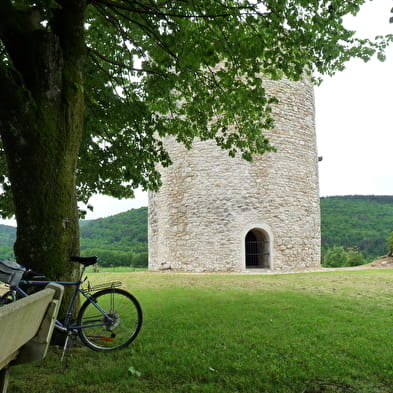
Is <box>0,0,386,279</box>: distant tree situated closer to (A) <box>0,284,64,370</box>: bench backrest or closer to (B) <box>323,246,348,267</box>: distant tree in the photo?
(A) <box>0,284,64,370</box>: bench backrest

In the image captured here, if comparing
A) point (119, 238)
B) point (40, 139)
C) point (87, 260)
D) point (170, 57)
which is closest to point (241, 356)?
point (87, 260)

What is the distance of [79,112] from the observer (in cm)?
426

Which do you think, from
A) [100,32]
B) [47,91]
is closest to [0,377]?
[47,91]

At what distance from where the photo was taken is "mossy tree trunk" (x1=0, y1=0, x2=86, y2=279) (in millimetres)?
3670

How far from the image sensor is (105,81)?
680 cm

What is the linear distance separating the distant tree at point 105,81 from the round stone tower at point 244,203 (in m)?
6.15

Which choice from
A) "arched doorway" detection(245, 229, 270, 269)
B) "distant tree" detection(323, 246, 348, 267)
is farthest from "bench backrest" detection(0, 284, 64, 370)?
"distant tree" detection(323, 246, 348, 267)

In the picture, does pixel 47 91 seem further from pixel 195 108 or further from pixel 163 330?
pixel 195 108

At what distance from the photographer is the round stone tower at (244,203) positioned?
13.7m

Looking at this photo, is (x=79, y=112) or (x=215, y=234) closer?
(x=79, y=112)

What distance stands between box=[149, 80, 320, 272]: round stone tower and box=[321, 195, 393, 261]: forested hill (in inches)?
601

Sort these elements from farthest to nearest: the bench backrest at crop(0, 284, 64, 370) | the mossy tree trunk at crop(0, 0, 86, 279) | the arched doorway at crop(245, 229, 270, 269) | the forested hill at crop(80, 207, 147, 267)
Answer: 1. the forested hill at crop(80, 207, 147, 267)
2. the arched doorway at crop(245, 229, 270, 269)
3. the mossy tree trunk at crop(0, 0, 86, 279)
4. the bench backrest at crop(0, 284, 64, 370)

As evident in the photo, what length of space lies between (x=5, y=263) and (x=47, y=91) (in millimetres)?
2058

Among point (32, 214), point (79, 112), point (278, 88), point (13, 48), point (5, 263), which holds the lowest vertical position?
point (5, 263)
